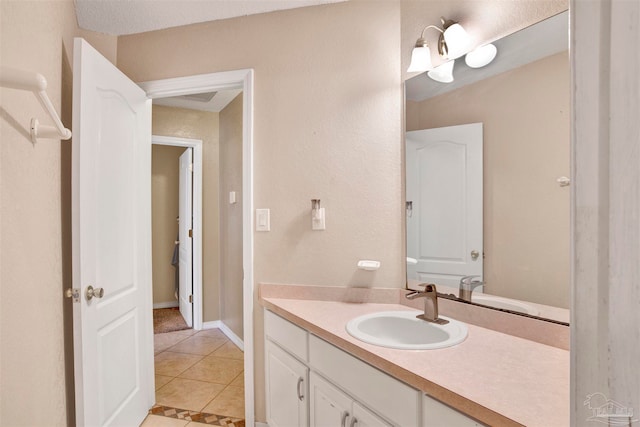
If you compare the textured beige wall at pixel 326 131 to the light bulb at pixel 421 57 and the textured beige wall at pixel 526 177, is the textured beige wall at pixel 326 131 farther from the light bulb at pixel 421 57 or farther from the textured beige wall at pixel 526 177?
the textured beige wall at pixel 526 177

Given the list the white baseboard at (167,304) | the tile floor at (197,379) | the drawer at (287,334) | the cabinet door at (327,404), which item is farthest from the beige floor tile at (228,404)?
A: the white baseboard at (167,304)

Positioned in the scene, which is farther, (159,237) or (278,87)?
(159,237)

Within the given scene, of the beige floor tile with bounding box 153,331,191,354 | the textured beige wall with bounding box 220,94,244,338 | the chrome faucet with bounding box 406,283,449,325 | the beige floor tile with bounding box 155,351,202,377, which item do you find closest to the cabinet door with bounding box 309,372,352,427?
the chrome faucet with bounding box 406,283,449,325

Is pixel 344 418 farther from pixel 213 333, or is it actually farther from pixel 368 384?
pixel 213 333

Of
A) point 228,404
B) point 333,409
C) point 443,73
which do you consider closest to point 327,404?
point 333,409

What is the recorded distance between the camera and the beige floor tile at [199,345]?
10.5 feet

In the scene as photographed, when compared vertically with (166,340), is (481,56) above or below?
above

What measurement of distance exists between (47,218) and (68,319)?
1.74ft

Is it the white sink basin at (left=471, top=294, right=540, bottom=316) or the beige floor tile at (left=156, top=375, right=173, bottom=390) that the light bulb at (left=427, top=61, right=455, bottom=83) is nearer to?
the white sink basin at (left=471, top=294, right=540, bottom=316)

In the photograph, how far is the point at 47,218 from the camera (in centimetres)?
147

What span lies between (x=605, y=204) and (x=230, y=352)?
10.8 feet

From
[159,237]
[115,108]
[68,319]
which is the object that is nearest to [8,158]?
[115,108]

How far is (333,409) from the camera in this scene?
51.9 inches

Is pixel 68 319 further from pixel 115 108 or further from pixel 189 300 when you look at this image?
pixel 189 300
